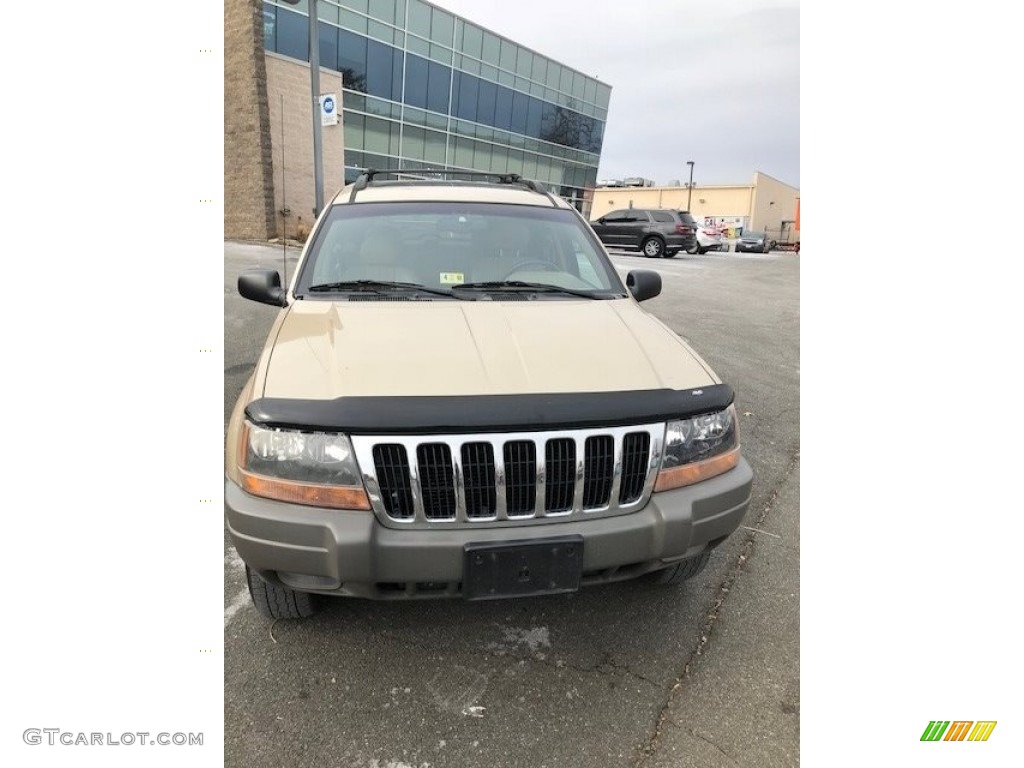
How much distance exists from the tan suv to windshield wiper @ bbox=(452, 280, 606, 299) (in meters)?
0.48

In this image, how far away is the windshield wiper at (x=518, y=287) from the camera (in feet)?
9.73

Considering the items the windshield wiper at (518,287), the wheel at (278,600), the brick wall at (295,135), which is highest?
the brick wall at (295,135)

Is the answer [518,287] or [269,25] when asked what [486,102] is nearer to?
[269,25]

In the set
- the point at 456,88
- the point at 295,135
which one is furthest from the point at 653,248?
the point at 295,135

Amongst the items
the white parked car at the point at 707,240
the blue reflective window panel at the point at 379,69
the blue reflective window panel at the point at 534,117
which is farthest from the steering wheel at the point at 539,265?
the blue reflective window panel at the point at 534,117

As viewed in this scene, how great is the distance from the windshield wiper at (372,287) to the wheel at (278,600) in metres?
1.33

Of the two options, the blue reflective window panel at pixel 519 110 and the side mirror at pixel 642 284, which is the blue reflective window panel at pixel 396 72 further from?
the side mirror at pixel 642 284

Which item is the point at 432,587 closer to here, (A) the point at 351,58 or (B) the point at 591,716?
(B) the point at 591,716

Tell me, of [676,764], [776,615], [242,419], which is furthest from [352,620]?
[776,615]

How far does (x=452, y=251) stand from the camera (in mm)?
3203

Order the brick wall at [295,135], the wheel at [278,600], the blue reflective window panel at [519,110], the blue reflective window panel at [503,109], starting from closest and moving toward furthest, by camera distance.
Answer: the wheel at [278,600] < the brick wall at [295,135] < the blue reflective window panel at [503,109] < the blue reflective window panel at [519,110]

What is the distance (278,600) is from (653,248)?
2141 cm

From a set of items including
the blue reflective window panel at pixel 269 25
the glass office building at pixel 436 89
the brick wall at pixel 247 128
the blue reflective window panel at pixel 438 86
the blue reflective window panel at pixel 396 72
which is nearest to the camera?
the brick wall at pixel 247 128
